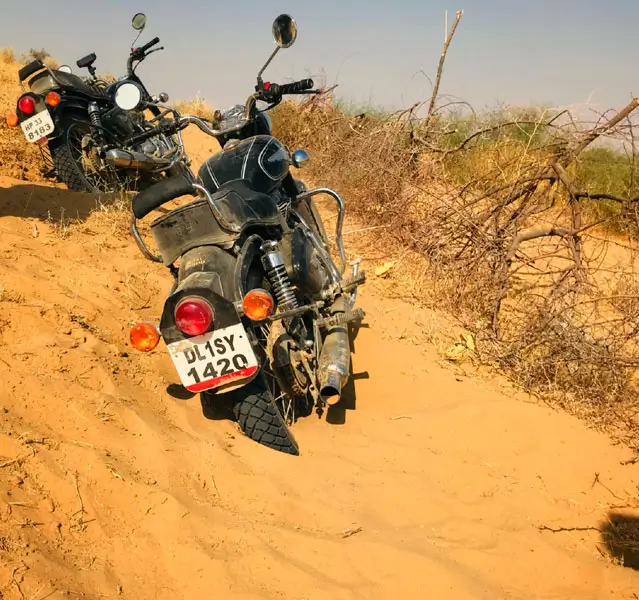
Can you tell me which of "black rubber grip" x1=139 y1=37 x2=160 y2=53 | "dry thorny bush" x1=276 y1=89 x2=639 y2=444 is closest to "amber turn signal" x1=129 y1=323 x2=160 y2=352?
"dry thorny bush" x1=276 y1=89 x2=639 y2=444

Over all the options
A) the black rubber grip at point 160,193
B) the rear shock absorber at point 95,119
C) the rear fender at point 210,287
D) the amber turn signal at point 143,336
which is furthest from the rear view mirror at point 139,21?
the amber turn signal at point 143,336

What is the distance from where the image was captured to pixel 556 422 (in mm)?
3816

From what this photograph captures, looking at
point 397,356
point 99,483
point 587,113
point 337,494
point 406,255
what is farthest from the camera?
point 406,255

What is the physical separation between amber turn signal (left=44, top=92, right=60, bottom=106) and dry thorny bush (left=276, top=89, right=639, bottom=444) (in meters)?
3.33

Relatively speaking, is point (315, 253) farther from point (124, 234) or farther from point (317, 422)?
point (124, 234)

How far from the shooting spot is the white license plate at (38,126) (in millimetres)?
5637

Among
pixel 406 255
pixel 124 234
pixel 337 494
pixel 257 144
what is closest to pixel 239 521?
pixel 337 494

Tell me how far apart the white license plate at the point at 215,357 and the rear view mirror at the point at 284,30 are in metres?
2.06

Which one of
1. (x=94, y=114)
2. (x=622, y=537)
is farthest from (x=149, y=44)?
(x=622, y=537)

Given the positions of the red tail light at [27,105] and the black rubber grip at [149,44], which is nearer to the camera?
the red tail light at [27,105]

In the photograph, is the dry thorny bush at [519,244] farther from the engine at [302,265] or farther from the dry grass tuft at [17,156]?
the dry grass tuft at [17,156]

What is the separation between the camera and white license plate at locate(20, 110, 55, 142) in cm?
564

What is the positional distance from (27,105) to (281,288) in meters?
3.97

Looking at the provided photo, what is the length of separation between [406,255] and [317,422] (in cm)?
289
